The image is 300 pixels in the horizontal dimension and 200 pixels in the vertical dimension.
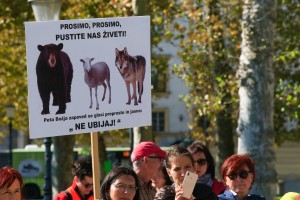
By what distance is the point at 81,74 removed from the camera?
8.85 metres

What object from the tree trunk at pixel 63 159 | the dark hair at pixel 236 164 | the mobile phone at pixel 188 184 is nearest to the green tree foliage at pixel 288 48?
the tree trunk at pixel 63 159

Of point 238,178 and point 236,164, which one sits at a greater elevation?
point 236,164

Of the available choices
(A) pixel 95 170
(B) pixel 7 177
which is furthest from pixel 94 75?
(B) pixel 7 177

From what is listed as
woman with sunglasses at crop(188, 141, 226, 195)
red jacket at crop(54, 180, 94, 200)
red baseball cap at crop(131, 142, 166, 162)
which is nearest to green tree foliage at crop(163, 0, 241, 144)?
woman with sunglasses at crop(188, 141, 226, 195)

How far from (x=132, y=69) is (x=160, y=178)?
0.97m

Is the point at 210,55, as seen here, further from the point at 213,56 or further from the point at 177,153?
the point at 177,153

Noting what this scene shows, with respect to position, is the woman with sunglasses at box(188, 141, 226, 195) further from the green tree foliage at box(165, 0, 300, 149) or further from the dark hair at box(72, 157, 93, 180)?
the green tree foliage at box(165, 0, 300, 149)

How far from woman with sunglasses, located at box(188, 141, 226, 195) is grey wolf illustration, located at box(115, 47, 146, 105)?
1331 mm

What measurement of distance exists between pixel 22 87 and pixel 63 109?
81.8ft

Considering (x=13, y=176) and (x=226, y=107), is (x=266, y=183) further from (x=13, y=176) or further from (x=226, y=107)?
(x=226, y=107)

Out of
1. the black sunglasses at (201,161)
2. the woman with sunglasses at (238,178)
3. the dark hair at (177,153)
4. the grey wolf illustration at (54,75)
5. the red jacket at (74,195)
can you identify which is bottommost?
the red jacket at (74,195)

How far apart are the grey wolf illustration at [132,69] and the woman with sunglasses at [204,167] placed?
4.37 ft

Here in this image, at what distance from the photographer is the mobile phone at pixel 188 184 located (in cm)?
711

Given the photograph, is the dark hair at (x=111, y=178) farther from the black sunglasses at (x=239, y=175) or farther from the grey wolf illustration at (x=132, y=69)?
the grey wolf illustration at (x=132, y=69)
